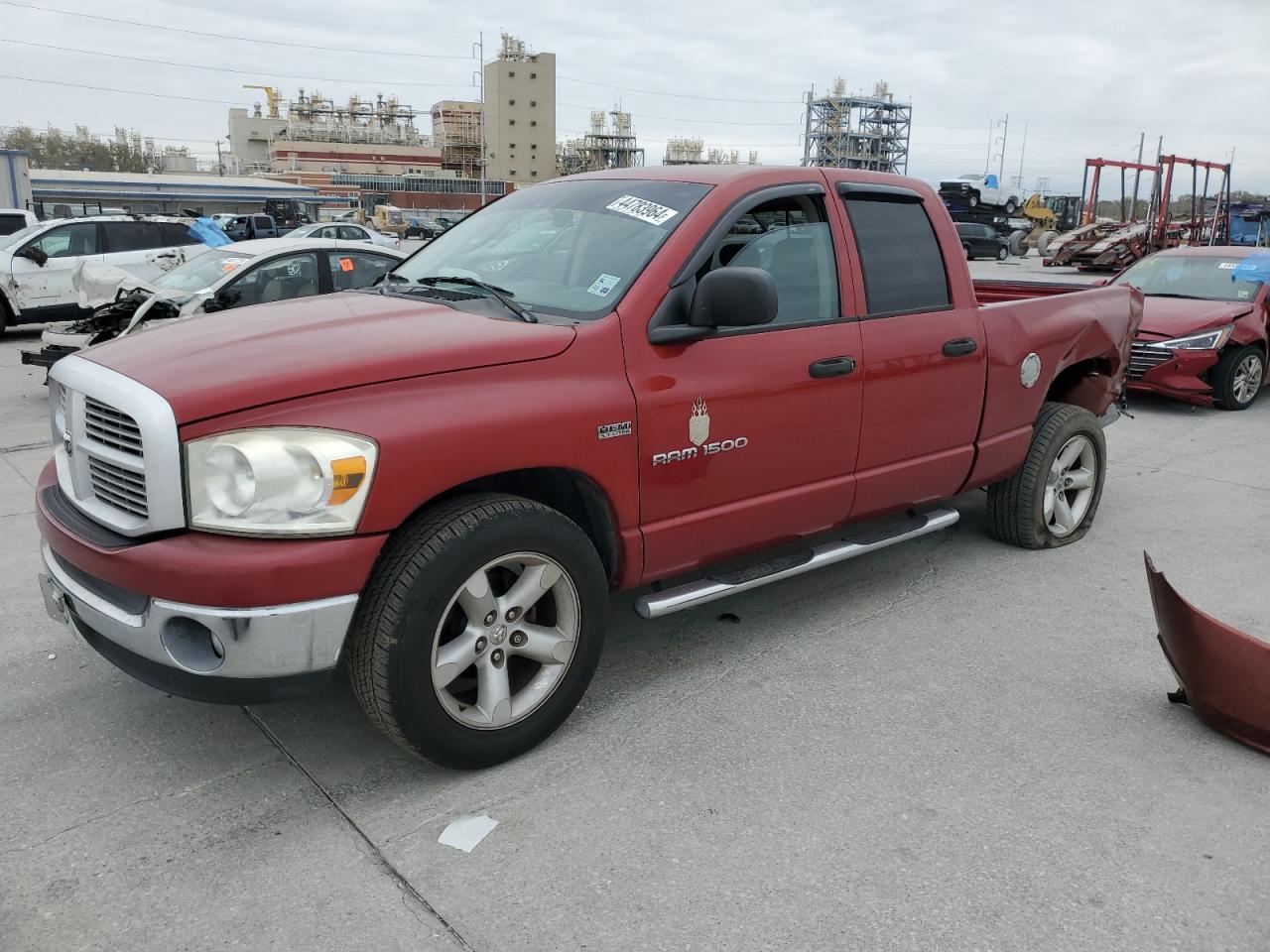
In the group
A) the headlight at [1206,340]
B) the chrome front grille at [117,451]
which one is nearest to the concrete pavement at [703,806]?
the chrome front grille at [117,451]

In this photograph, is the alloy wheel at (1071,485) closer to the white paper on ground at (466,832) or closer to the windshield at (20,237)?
the white paper on ground at (466,832)

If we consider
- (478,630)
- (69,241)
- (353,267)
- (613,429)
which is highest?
(69,241)

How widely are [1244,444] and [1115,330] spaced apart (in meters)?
3.77

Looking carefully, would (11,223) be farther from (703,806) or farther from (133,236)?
(703,806)

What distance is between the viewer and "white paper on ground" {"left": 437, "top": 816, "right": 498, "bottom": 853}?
274 cm

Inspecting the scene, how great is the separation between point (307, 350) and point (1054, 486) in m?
4.16

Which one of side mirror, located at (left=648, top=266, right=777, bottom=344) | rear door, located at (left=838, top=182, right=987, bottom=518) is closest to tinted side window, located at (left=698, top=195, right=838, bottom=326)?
rear door, located at (left=838, top=182, right=987, bottom=518)

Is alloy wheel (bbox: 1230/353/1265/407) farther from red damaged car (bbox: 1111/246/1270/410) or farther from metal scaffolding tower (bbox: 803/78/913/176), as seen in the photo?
metal scaffolding tower (bbox: 803/78/913/176)

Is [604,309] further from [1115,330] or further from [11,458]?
[11,458]

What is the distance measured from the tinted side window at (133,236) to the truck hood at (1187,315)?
1363 cm

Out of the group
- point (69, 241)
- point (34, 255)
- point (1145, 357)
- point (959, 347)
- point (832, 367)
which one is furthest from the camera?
point (69, 241)

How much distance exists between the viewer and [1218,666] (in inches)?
131

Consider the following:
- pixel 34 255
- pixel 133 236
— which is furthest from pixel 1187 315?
pixel 34 255

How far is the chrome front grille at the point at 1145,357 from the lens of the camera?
30.9ft
